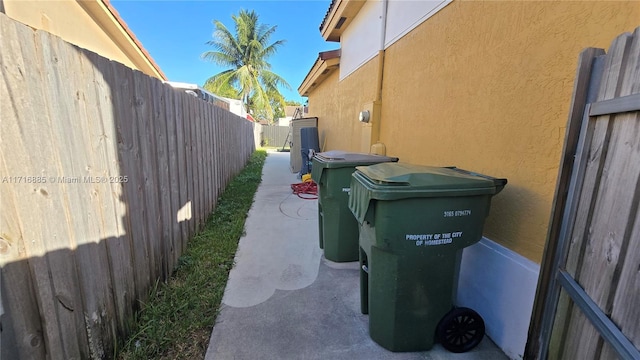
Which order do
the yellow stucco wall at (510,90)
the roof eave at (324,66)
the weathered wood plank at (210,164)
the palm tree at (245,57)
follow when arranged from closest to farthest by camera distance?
the yellow stucco wall at (510,90) → the weathered wood plank at (210,164) → the roof eave at (324,66) → the palm tree at (245,57)

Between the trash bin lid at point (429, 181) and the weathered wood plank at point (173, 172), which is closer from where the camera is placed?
the trash bin lid at point (429, 181)

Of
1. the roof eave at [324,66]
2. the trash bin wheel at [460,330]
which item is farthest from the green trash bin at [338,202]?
the roof eave at [324,66]

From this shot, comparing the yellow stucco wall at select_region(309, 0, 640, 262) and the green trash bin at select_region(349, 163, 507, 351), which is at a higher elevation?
the yellow stucco wall at select_region(309, 0, 640, 262)

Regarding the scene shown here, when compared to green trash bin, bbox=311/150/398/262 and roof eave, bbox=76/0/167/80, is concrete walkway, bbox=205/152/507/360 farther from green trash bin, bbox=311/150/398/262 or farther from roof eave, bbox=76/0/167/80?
roof eave, bbox=76/0/167/80

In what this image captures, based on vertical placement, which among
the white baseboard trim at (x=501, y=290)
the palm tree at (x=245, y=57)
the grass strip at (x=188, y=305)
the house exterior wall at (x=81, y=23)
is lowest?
the grass strip at (x=188, y=305)

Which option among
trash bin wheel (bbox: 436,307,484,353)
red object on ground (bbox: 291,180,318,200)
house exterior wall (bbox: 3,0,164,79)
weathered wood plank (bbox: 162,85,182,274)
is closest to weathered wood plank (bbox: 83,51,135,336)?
weathered wood plank (bbox: 162,85,182,274)

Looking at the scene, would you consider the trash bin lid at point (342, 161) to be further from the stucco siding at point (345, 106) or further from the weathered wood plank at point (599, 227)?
the weathered wood plank at point (599, 227)

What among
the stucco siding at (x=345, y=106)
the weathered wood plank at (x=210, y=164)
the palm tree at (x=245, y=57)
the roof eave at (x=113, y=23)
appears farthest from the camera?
the palm tree at (x=245, y=57)

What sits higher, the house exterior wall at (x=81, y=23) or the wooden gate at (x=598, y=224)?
the house exterior wall at (x=81, y=23)

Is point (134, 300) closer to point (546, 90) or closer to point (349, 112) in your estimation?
point (546, 90)

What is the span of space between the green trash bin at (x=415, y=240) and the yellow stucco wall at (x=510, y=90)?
0.29 metres

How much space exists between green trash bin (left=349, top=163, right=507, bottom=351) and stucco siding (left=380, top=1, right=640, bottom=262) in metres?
0.29

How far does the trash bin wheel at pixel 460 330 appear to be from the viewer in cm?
207

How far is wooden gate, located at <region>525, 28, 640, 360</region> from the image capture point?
1076 millimetres
